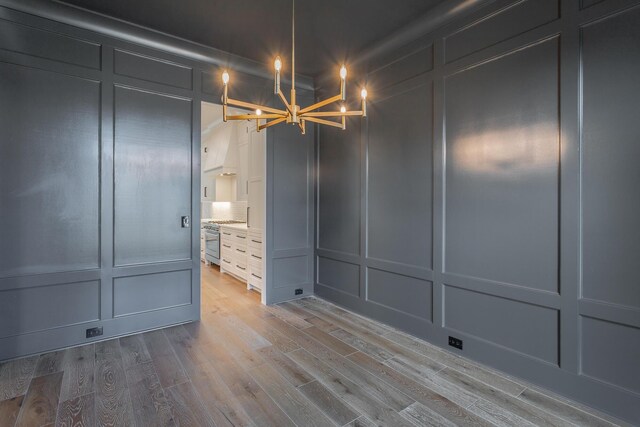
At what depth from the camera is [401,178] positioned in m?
3.24

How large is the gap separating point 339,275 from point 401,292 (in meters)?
0.98

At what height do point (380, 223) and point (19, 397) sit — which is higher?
point (380, 223)

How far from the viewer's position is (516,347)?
241cm

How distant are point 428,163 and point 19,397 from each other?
3.57 metres

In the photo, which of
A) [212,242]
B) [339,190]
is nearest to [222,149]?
[212,242]

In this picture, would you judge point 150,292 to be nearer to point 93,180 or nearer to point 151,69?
point 93,180

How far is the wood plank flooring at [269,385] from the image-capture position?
6.39 feet

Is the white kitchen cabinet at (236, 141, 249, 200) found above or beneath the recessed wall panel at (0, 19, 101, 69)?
beneath

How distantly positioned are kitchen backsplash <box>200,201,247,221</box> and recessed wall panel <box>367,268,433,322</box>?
144 inches

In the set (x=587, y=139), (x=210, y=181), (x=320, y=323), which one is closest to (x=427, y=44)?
(x=587, y=139)

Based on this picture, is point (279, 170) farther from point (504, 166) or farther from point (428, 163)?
point (504, 166)

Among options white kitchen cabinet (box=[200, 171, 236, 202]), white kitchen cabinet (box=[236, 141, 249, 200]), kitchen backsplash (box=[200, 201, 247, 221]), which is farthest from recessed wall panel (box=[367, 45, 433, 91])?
white kitchen cabinet (box=[200, 171, 236, 202])

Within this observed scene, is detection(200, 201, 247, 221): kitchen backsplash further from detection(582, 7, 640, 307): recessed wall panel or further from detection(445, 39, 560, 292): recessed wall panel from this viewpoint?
detection(582, 7, 640, 307): recessed wall panel

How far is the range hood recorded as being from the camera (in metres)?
6.00
